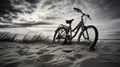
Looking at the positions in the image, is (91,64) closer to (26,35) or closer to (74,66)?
(74,66)

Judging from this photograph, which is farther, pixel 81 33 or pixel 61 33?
pixel 61 33

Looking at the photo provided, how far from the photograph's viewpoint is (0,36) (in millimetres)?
6938

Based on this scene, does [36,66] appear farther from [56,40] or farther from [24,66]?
[56,40]

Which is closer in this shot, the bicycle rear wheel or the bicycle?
the bicycle

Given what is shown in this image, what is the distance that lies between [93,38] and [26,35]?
4789 mm

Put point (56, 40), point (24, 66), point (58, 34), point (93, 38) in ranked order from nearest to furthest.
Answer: point (24, 66), point (93, 38), point (58, 34), point (56, 40)

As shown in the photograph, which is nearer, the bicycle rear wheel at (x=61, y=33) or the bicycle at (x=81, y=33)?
the bicycle at (x=81, y=33)

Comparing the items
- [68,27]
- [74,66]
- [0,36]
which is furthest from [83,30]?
[0,36]

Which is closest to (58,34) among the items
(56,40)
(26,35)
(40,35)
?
(56,40)

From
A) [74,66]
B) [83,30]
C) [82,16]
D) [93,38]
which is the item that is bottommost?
[74,66]

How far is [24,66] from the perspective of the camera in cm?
180

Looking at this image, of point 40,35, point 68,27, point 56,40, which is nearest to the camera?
point 68,27

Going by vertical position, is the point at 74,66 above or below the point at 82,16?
below

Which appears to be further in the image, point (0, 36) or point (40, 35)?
point (40, 35)
